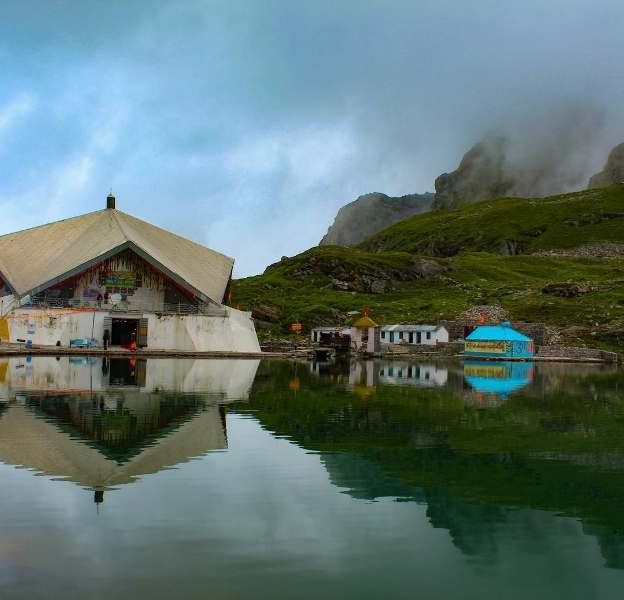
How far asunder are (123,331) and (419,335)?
3342 cm

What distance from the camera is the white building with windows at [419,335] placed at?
2913 inches

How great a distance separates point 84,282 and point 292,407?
35414mm

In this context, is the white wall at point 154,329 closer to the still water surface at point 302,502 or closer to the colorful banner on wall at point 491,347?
the colorful banner on wall at point 491,347

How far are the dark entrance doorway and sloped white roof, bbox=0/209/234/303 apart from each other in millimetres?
4512

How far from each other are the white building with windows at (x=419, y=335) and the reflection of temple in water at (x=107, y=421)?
45.6 metres

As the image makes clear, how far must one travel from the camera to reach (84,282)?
52.6 meters

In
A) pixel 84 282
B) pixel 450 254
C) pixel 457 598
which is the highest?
pixel 450 254

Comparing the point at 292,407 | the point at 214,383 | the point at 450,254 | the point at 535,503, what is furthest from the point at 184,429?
the point at 450,254

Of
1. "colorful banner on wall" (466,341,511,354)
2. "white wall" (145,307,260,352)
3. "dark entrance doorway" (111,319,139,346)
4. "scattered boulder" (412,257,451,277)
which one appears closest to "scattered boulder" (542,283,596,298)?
"scattered boulder" (412,257,451,277)

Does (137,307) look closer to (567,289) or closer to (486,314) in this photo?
(486,314)

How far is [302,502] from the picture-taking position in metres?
9.80

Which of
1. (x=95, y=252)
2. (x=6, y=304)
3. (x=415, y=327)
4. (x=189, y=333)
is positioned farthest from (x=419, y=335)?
(x=6, y=304)

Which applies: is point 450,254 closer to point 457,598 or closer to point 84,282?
point 84,282

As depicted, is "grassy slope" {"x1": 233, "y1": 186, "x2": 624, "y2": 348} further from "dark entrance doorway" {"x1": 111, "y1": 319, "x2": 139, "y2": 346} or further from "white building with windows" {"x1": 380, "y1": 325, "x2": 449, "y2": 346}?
"dark entrance doorway" {"x1": 111, "y1": 319, "x2": 139, "y2": 346}
